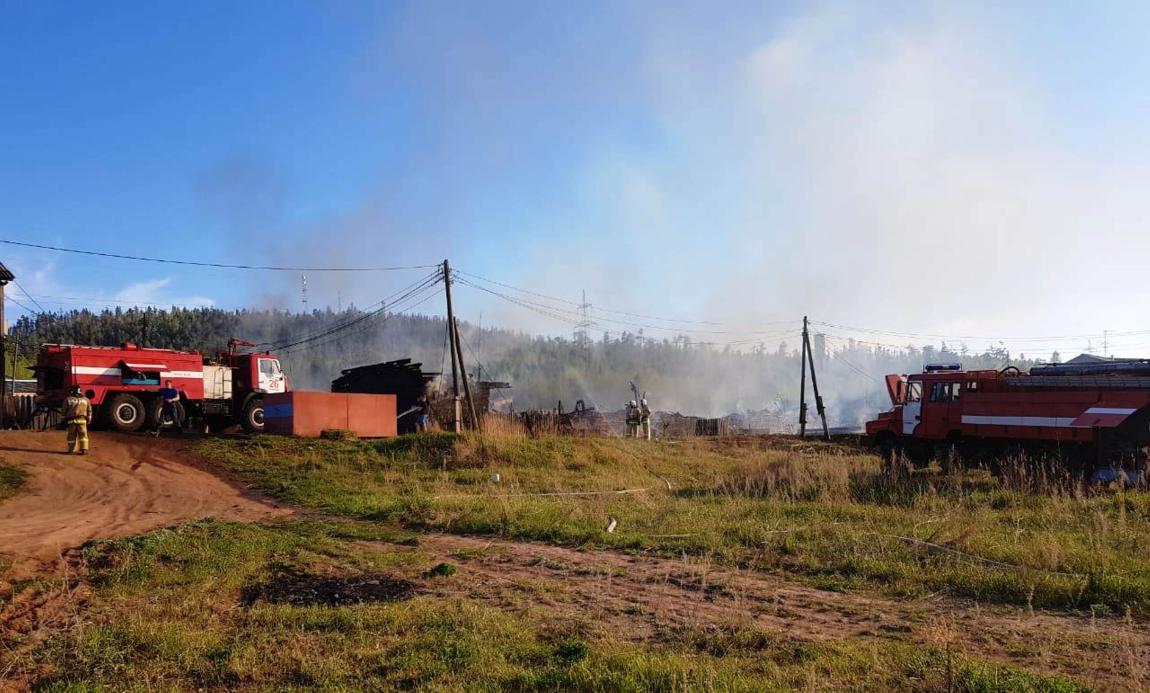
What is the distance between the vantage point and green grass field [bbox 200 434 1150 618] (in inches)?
308

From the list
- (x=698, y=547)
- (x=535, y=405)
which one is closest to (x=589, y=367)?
(x=535, y=405)

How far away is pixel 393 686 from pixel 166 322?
332ft

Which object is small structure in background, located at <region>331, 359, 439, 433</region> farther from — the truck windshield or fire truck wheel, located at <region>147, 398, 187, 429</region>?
the truck windshield

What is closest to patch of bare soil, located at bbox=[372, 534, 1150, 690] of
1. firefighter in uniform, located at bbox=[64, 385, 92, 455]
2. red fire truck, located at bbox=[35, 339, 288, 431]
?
firefighter in uniform, located at bbox=[64, 385, 92, 455]

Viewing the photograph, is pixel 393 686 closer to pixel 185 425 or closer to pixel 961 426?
pixel 961 426

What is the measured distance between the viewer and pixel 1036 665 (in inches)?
204

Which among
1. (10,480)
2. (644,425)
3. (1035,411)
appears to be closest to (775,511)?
(1035,411)

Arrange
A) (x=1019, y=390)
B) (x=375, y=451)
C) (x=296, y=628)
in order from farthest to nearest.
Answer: (x=375, y=451)
(x=1019, y=390)
(x=296, y=628)

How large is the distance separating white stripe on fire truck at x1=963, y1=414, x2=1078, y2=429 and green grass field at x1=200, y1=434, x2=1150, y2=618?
1334 mm

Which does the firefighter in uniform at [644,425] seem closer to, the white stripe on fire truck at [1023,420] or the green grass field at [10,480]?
the white stripe on fire truck at [1023,420]

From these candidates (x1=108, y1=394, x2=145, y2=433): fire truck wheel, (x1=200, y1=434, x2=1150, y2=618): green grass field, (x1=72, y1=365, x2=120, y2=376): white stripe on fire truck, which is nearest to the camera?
(x1=200, y1=434, x2=1150, y2=618): green grass field

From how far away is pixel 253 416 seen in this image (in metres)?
26.5

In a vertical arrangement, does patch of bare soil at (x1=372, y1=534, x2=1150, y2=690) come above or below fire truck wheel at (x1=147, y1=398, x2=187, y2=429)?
below

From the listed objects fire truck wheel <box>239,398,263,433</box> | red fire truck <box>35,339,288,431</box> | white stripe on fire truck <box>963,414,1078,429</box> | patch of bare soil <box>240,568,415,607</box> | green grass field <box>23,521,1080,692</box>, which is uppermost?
red fire truck <box>35,339,288,431</box>
